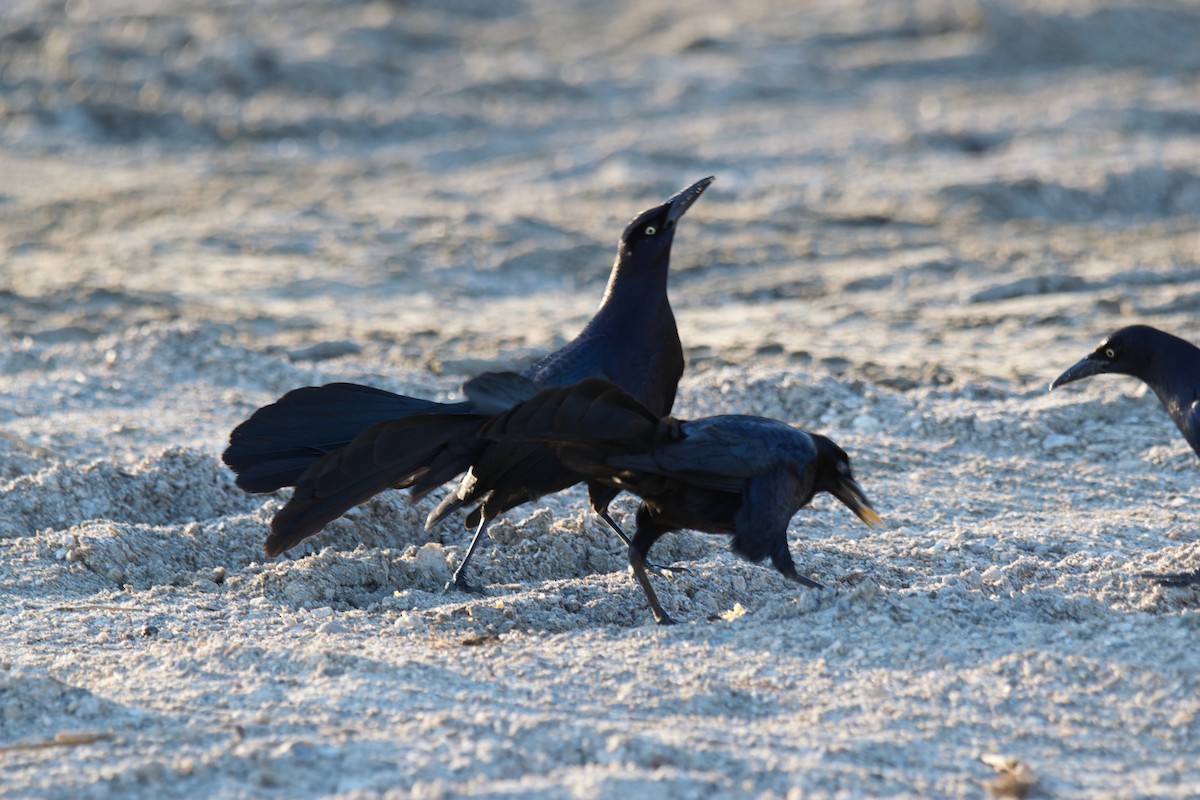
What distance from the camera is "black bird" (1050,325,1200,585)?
4.81m

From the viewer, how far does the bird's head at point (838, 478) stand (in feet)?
14.3

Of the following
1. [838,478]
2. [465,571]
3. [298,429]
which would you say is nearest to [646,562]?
[465,571]

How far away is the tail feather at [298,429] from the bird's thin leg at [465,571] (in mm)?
493

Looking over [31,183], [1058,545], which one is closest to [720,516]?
[1058,545]

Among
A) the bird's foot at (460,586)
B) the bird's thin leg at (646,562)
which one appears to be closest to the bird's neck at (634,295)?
the bird's thin leg at (646,562)

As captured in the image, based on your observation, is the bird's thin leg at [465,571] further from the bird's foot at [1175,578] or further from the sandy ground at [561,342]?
the bird's foot at [1175,578]

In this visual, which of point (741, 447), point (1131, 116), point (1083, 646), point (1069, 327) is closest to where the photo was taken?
point (1083, 646)

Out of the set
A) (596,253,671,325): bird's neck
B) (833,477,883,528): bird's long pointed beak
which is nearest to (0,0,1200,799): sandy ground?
(833,477,883,528): bird's long pointed beak

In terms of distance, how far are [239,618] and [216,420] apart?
2.52 meters

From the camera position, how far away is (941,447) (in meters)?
6.27

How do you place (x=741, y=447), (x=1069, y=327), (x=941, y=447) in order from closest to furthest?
(x=741, y=447) → (x=941, y=447) → (x=1069, y=327)

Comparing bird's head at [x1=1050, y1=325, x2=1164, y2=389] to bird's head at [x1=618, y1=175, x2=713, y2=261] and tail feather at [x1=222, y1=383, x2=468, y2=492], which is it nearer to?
bird's head at [x1=618, y1=175, x2=713, y2=261]

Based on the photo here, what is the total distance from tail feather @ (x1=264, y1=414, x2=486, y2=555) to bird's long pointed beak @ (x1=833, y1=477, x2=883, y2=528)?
3.63ft

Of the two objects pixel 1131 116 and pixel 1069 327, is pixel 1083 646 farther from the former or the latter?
pixel 1131 116
